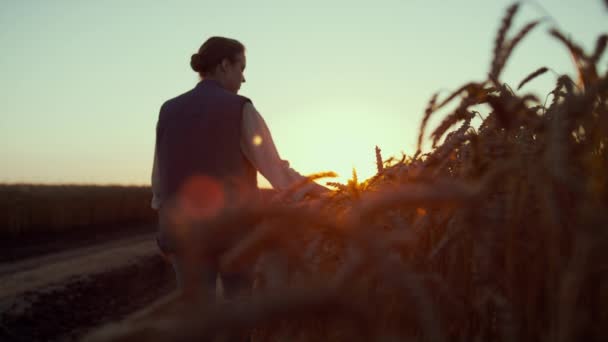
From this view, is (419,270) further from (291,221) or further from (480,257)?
(291,221)

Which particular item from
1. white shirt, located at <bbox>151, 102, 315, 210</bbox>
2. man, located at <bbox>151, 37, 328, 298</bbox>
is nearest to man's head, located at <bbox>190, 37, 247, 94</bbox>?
man, located at <bbox>151, 37, 328, 298</bbox>

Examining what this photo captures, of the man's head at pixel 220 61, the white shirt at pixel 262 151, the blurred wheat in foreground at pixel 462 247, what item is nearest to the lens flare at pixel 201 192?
the white shirt at pixel 262 151

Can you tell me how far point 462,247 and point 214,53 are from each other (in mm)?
3009

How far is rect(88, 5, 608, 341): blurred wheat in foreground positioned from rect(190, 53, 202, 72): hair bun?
8.60 feet

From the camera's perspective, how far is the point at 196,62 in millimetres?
3643

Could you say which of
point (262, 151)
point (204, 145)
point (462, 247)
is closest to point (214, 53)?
point (204, 145)

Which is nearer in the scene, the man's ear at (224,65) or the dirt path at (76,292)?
the man's ear at (224,65)

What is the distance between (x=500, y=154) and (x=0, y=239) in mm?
18847

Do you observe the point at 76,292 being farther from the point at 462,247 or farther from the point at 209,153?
the point at 462,247

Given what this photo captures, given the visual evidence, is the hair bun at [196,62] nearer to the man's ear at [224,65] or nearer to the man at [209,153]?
the man's ear at [224,65]

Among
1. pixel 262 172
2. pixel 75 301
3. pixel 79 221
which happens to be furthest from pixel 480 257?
pixel 79 221

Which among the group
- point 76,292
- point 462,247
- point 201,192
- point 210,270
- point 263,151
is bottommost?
point 76,292

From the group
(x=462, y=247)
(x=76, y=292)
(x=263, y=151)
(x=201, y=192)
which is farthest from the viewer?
(x=76, y=292)

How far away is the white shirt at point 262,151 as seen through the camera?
9.95 feet
